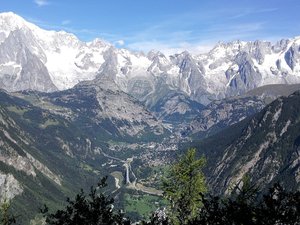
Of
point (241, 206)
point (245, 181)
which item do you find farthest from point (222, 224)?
point (245, 181)

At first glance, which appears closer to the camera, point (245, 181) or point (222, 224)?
point (222, 224)

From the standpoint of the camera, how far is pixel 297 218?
39.8 m

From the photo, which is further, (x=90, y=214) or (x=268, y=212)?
(x=90, y=214)

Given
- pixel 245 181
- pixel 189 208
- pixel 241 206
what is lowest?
pixel 189 208

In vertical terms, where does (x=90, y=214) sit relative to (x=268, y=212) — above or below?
below

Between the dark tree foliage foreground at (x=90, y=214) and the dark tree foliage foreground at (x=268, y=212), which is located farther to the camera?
the dark tree foliage foreground at (x=90, y=214)

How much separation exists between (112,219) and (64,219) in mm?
4444

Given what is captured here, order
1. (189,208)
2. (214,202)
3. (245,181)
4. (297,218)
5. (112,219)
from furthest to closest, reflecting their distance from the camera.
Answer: (189,208), (245,181), (112,219), (214,202), (297,218)

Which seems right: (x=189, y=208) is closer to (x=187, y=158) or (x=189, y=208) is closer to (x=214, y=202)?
(x=187, y=158)

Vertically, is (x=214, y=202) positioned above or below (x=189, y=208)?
above

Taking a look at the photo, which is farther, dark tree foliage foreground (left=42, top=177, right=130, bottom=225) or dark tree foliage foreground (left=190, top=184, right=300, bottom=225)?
dark tree foliage foreground (left=42, top=177, right=130, bottom=225)

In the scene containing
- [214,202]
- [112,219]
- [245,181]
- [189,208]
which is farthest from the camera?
[189,208]

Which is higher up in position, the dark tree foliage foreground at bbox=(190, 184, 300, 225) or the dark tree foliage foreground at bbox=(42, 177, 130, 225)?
the dark tree foliage foreground at bbox=(190, 184, 300, 225)

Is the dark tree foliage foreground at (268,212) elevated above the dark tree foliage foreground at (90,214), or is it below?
above
